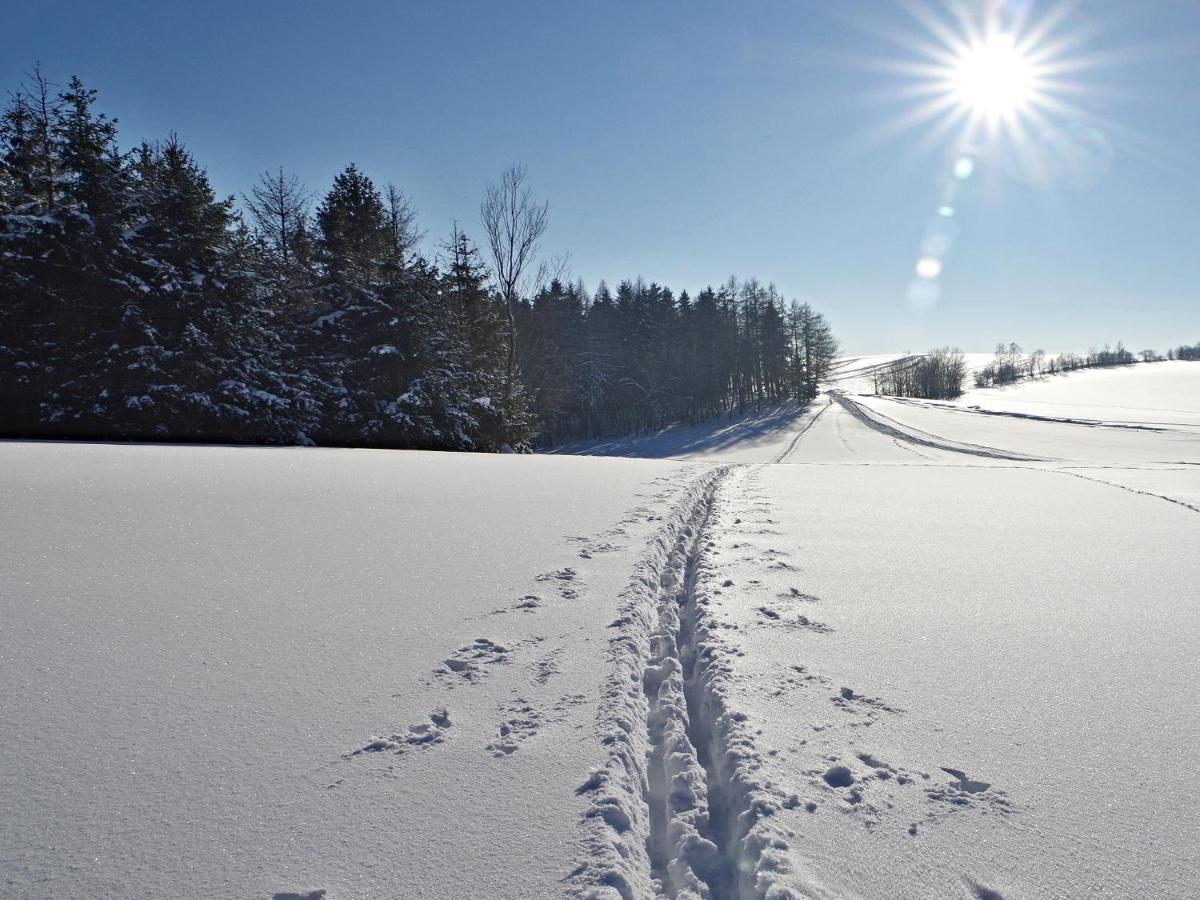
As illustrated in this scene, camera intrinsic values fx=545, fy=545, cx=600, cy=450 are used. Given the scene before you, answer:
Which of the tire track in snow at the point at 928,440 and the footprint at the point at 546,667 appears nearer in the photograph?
the footprint at the point at 546,667

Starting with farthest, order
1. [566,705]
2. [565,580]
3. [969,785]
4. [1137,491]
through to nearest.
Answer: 1. [1137,491]
2. [565,580]
3. [566,705]
4. [969,785]

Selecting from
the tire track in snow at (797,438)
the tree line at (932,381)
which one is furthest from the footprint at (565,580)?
the tree line at (932,381)

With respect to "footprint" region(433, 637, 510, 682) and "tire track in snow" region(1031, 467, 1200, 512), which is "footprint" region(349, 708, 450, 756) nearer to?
"footprint" region(433, 637, 510, 682)

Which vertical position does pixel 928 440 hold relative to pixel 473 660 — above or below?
below

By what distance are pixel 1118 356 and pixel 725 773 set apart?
174833mm

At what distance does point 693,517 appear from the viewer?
21.9 feet

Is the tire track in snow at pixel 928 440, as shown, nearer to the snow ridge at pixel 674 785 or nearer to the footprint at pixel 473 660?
the snow ridge at pixel 674 785

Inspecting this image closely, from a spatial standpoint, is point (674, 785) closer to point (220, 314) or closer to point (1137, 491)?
point (1137, 491)

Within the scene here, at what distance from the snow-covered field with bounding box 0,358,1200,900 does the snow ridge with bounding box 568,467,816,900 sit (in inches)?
0.5

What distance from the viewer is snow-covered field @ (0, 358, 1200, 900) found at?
1.64 meters

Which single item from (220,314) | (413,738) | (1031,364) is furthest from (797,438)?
(1031,364)

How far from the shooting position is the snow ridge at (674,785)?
1.69 metres

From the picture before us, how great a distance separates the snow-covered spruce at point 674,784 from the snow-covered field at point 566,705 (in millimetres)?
13

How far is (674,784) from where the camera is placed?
7.04 feet
